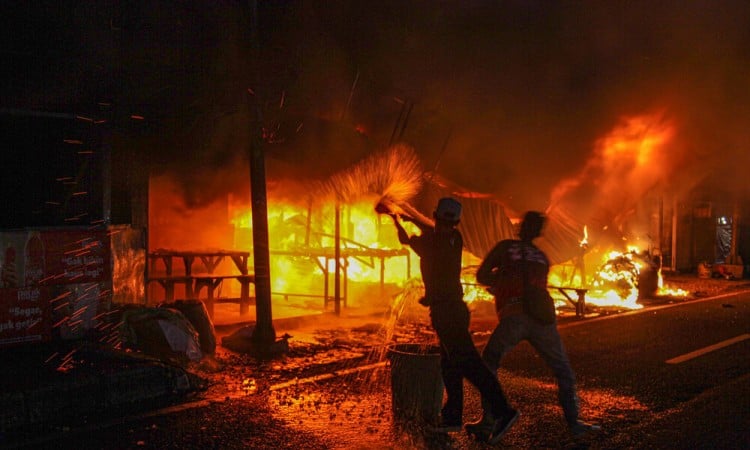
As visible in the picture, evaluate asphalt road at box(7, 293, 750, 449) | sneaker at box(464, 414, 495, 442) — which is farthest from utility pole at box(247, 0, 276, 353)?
sneaker at box(464, 414, 495, 442)

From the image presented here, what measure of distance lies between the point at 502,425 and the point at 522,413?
41.2 inches

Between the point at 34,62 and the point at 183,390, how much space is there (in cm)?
450

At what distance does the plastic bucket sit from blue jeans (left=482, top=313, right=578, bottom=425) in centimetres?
50

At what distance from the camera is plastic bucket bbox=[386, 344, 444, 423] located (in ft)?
17.3

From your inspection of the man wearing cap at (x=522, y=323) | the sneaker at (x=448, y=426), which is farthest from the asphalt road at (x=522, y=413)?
the man wearing cap at (x=522, y=323)

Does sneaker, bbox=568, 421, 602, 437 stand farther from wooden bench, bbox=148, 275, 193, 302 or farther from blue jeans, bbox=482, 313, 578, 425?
wooden bench, bbox=148, 275, 193, 302

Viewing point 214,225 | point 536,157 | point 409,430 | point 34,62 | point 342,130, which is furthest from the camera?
point 536,157

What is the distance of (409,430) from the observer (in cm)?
518

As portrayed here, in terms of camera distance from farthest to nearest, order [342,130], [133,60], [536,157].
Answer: [536,157], [342,130], [133,60]

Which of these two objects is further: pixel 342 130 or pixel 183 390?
pixel 342 130

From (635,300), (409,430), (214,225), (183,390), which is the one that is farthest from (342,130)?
(635,300)

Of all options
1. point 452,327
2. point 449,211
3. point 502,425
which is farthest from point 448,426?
point 449,211

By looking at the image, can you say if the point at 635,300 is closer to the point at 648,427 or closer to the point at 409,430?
the point at 648,427

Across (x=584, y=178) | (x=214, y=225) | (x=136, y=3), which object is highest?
(x=136, y=3)
